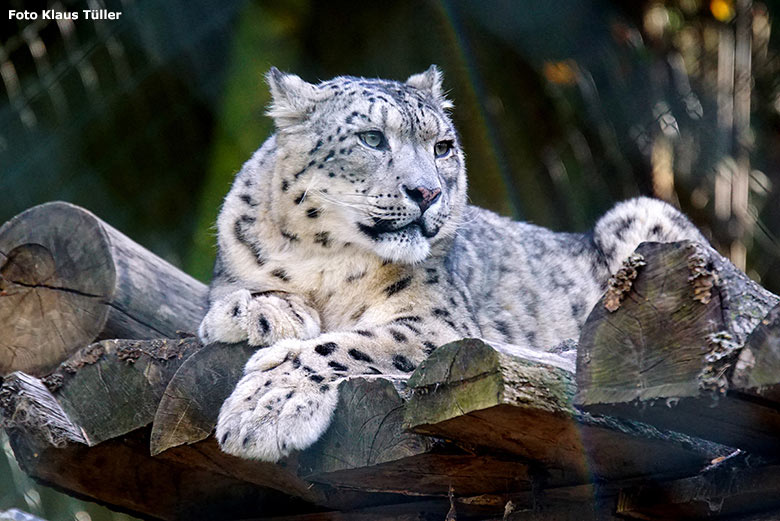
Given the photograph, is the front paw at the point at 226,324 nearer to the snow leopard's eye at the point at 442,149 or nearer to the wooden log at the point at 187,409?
the wooden log at the point at 187,409

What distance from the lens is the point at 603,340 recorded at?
1404 millimetres

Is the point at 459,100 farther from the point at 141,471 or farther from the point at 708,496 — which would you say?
the point at 708,496

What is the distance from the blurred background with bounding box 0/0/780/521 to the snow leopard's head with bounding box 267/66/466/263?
1998 mm

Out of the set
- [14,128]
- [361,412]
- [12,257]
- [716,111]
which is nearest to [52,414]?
[12,257]

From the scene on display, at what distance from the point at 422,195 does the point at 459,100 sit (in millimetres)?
2659

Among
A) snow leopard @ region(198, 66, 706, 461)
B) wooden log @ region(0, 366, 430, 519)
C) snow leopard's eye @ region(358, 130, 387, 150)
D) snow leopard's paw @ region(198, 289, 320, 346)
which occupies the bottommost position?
wooden log @ region(0, 366, 430, 519)

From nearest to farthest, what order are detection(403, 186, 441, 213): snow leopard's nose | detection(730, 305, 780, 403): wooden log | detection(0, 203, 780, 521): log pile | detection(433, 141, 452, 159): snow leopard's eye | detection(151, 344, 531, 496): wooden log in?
detection(730, 305, 780, 403): wooden log, detection(0, 203, 780, 521): log pile, detection(151, 344, 531, 496): wooden log, detection(403, 186, 441, 213): snow leopard's nose, detection(433, 141, 452, 159): snow leopard's eye

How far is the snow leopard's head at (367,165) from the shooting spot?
249 cm

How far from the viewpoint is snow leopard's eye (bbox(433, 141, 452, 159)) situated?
2.79 meters

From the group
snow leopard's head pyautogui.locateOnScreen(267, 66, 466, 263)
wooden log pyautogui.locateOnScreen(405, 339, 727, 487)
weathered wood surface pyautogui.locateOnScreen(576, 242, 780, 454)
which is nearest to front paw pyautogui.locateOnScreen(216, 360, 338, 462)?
wooden log pyautogui.locateOnScreen(405, 339, 727, 487)

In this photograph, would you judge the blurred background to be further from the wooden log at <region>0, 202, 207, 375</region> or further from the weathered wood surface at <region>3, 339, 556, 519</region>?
the weathered wood surface at <region>3, 339, 556, 519</region>

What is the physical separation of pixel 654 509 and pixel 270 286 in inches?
47.8

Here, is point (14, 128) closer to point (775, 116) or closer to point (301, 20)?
point (301, 20)

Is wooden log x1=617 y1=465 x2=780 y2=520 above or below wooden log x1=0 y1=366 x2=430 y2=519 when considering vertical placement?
above
